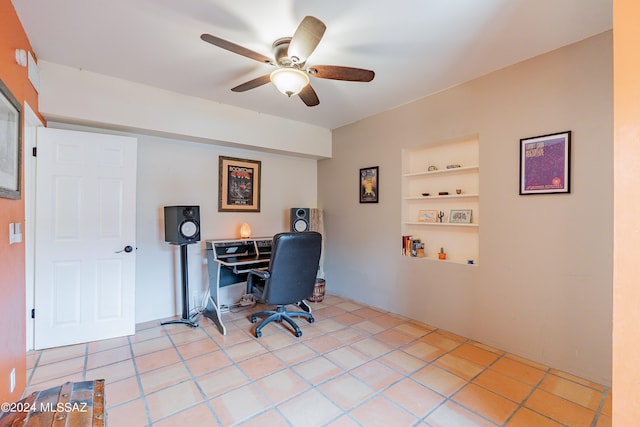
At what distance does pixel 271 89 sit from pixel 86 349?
296 centimetres

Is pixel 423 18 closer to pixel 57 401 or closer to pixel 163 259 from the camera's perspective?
pixel 57 401

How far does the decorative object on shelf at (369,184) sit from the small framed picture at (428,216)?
0.58 meters

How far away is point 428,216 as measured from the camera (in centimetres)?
329

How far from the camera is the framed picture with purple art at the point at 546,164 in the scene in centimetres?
216

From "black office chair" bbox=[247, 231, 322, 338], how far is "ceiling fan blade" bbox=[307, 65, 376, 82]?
1.38 m

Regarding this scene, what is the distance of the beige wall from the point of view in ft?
6.66

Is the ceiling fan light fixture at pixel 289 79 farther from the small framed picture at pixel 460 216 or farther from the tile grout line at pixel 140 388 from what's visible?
the tile grout line at pixel 140 388

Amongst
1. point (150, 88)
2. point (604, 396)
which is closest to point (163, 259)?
point (150, 88)

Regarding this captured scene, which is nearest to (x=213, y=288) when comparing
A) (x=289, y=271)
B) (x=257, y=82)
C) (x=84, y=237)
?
(x=289, y=271)

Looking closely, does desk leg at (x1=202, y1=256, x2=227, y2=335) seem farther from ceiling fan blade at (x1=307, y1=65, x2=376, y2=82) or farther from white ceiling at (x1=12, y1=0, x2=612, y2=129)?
ceiling fan blade at (x1=307, y1=65, x2=376, y2=82)

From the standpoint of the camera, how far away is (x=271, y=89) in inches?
115

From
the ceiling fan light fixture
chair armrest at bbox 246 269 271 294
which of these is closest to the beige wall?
chair armrest at bbox 246 269 271 294

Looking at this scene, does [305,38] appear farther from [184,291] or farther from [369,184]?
[184,291]

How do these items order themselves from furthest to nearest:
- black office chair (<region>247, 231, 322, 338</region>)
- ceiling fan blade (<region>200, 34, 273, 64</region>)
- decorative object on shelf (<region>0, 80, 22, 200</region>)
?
black office chair (<region>247, 231, 322, 338</region>) < ceiling fan blade (<region>200, 34, 273, 64</region>) < decorative object on shelf (<region>0, 80, 22, 200</region>)
